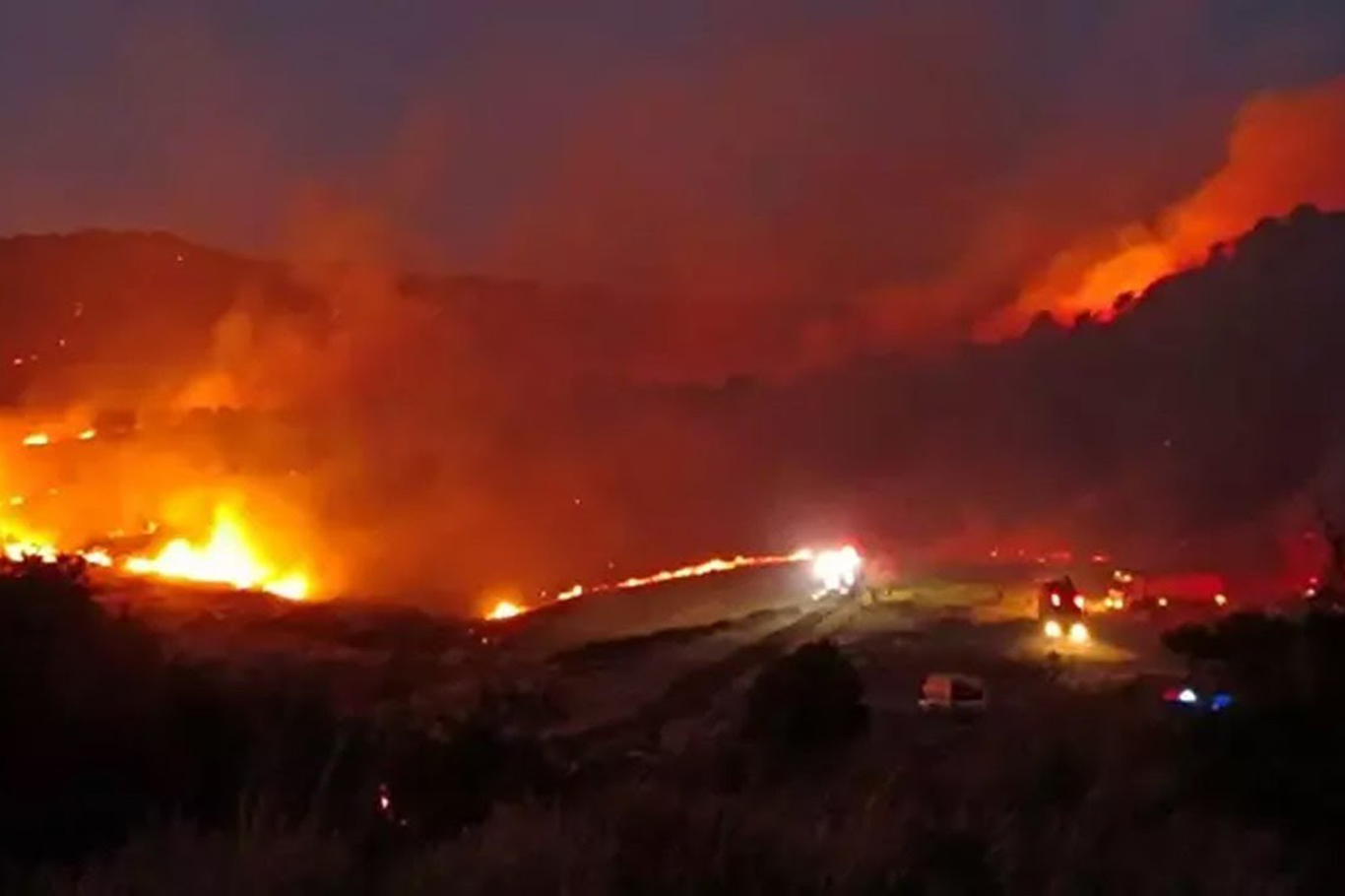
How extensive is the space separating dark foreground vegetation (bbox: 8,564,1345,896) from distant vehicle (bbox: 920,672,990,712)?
40.0 ft

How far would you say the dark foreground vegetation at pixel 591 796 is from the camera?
429 inches

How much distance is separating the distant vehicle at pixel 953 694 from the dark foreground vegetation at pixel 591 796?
12.2 meters

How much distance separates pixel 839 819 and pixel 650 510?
121581 mm

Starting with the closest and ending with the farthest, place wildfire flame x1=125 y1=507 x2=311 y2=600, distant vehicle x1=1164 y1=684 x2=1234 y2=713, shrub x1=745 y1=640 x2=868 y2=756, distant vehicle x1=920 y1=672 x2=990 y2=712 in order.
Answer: distant vehicle x1=1164 y1=684 x2=1234 y2=713 → shrub x1=745 y1=640 x2=868 y2=756 → distant vehicle x1=920 y1=672 x2=990 y2=712 → wildfire flame x1=125 y1=507 x2=311 y2=600

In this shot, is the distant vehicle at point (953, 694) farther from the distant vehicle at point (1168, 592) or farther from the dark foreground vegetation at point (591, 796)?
the distant vehicle at point (1168, 592)

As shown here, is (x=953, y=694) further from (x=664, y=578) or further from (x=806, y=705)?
(x=664, y=578)

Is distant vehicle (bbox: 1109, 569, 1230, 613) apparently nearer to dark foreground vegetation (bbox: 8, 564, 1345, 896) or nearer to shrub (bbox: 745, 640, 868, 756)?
shrub (bbox: 745, 640, 868, 756)

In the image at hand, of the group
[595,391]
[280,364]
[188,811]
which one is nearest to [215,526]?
[280,364]

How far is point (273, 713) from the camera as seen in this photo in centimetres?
2039

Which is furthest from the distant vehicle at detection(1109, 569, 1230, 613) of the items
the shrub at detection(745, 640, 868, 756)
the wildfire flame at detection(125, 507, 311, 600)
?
the shrub at detection(745, 640, 868, 756)

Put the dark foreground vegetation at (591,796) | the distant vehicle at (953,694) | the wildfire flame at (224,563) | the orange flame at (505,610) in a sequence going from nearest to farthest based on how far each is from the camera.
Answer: the dark foreground vegetation at (591,796)
the distant vehicle at (953,694)
the orange flame at (505,610)
the wildfire flame at (224,563)

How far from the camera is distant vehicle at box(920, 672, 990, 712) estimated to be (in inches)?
1642

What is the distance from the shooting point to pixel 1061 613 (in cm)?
6506

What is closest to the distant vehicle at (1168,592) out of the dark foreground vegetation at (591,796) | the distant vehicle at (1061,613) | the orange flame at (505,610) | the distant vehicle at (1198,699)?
the distant vehicle at (1061,613)
